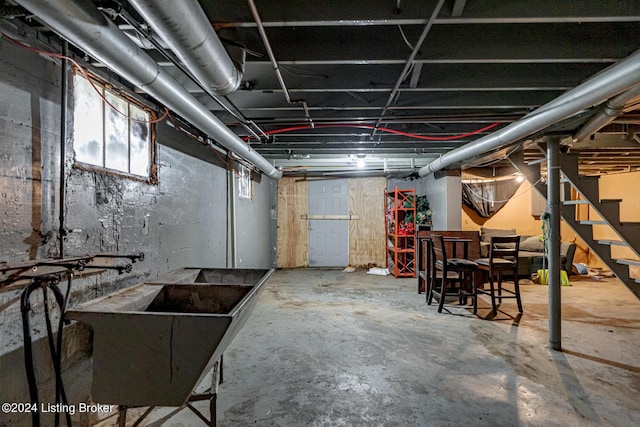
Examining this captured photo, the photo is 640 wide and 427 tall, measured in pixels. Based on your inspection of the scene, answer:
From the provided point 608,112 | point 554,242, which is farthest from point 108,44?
point 554,242

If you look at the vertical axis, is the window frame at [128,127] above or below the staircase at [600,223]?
above

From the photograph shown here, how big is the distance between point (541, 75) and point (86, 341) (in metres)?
3.66

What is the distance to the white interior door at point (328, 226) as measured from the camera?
23.5 feet

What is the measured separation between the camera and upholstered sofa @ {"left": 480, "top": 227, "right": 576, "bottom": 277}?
5.81 metres

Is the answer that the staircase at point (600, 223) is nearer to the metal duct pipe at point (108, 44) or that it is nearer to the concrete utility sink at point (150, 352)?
the concrete utility sink at point (150, 352)

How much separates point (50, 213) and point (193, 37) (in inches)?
45.9

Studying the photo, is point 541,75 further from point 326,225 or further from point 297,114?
point 326,225

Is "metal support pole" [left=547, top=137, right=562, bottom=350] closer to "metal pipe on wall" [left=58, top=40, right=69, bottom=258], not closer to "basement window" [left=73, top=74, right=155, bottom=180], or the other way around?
"basement window" [left=73, top=74, right=155, bottom=180]

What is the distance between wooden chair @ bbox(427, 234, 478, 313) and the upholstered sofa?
6.97 feet

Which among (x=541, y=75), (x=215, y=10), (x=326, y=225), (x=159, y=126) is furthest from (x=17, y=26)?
(x=326, y=225)

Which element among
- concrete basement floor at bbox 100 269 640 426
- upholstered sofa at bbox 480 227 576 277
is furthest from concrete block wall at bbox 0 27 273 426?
upholstered sofa at bbox 480 227 576 277

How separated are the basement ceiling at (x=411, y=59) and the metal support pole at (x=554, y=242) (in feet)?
0.88

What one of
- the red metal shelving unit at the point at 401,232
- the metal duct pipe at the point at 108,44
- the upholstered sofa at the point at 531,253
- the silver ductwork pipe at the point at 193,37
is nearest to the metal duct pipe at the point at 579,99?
the silver ductwork pipe at the point at 193,37

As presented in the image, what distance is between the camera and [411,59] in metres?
1.94
